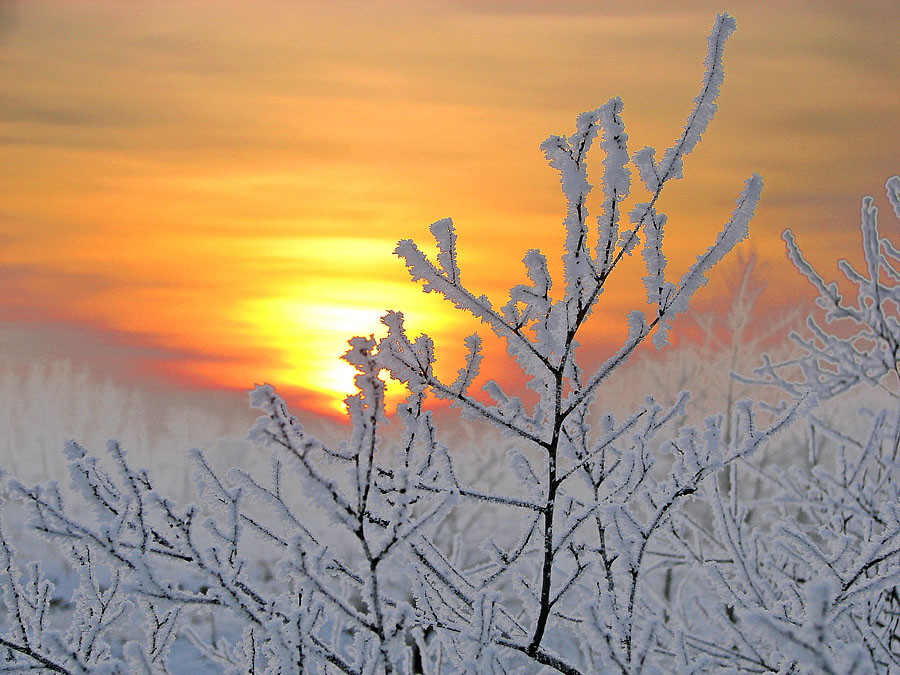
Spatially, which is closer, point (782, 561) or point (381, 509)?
point (381, 509)

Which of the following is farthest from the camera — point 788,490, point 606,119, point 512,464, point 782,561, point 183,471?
point 183,471

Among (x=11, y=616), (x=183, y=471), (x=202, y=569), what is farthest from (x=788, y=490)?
(x=183, y=471)

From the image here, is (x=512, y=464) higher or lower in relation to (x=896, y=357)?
lower

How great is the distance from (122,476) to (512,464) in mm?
1200

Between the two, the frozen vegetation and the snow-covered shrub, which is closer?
the frozen vegetation

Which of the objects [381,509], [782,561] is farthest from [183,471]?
[381,509]

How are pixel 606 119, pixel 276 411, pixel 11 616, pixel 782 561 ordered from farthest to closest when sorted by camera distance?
1. pixel 782 561
2. pixel 11 616
3. pixel 606 119
4. pixel 276 411

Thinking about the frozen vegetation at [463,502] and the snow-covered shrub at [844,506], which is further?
the snow-covered shrub at [844,506]

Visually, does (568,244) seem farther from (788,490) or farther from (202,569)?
(788,490)

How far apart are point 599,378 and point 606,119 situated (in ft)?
2.36

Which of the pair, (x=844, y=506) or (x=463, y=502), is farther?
(x=844, y=506)

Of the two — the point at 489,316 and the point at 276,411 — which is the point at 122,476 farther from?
the point at 489,316

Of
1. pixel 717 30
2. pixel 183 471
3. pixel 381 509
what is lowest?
pixel 183 471

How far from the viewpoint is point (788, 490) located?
4953 mm
